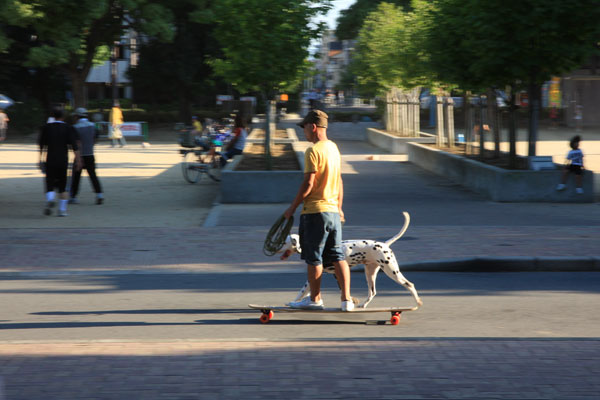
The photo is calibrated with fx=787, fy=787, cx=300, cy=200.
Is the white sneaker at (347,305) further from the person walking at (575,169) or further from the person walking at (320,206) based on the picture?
the person walking at (575,169)

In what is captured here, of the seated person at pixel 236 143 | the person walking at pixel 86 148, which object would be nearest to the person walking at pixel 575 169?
the seated person at pixel 236 143

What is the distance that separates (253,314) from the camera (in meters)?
6.85

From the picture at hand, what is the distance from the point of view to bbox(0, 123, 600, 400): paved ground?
15.8 ft

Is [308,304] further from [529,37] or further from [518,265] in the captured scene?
[529,37]

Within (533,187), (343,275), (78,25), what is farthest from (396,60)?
(343,275)

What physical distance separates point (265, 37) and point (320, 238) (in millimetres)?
10338

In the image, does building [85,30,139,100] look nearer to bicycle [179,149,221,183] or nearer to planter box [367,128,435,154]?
planter box [367,128,435,154]

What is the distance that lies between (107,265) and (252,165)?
8.11m

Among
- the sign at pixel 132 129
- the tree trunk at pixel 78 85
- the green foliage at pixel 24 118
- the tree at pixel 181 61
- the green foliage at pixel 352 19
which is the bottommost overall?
the sign at pixel 132 129

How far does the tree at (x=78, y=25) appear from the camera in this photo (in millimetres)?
34844

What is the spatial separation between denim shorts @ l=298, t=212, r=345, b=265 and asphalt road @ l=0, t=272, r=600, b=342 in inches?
23.0

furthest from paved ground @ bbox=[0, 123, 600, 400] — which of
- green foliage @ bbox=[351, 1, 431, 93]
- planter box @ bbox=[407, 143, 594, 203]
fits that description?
green foliage @ bbox=[351, 1, 431, 93]

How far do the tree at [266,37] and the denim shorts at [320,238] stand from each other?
968 cm

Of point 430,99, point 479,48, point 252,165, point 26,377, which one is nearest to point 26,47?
point 430,99
